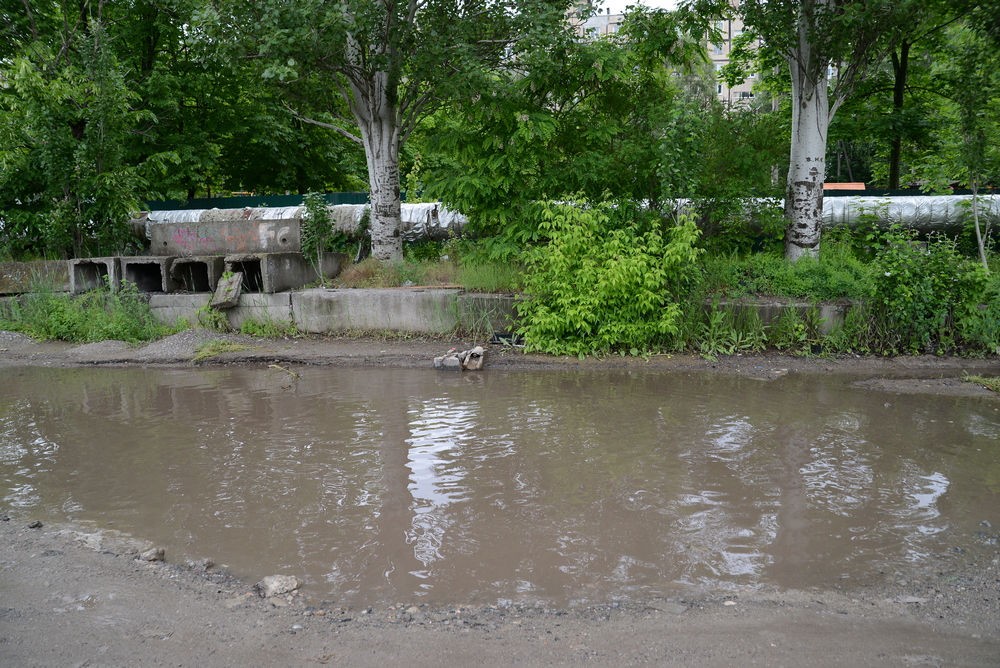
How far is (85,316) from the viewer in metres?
11.3

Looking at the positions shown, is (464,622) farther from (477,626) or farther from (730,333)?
(730,333)

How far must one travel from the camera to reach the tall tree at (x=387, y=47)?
9.34 metres

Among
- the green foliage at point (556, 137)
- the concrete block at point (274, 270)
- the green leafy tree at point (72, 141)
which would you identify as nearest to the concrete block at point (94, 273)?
the green leafy tree at point (72, 141)

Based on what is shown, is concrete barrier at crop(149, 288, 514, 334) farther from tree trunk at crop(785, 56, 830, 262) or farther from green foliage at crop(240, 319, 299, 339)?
tree trunk at crop(785, 56, 830, 262)

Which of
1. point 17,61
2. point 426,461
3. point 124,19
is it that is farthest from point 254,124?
point 426,461

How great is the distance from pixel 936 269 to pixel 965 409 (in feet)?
8.49

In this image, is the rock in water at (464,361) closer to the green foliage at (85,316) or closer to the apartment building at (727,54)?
the green foliage at (85,316)

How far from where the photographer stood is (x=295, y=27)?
9.38 meters

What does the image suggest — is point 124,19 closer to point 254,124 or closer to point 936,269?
point 254,124

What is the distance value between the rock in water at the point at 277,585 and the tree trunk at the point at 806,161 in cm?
915

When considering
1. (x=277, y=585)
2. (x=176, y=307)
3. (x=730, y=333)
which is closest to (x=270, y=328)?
(x=176, y=307)

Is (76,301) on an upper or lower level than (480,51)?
lower

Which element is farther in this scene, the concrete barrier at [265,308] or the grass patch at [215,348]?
the concrete barrier at [265,308]

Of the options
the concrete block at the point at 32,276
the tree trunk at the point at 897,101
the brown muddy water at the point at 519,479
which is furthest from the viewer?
the tree trunk at the point at 897,101
